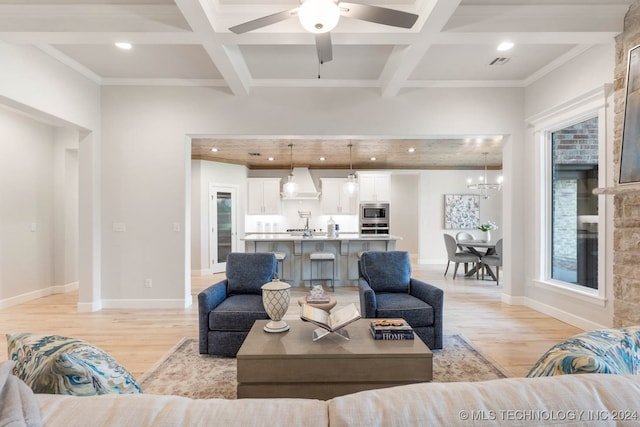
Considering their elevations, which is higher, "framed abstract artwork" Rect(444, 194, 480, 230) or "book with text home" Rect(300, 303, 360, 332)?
"framed abstract artwork" Rect(444, 194, 480, 230)

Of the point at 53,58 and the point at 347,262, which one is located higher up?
the point at 53,58

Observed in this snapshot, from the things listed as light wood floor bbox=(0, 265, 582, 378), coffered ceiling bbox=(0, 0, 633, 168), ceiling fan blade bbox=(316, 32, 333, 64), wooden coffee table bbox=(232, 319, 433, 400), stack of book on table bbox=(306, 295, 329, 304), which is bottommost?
light wood floor bbox=(0, 265, 582, 378)

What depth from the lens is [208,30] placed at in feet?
9.73

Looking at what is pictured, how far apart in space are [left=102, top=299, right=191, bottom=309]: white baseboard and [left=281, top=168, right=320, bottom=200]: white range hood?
15.2ft

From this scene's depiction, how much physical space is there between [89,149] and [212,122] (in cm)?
167

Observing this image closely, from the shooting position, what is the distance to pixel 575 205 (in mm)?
4121

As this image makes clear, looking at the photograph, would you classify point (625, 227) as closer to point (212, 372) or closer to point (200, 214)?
point (212, 372)

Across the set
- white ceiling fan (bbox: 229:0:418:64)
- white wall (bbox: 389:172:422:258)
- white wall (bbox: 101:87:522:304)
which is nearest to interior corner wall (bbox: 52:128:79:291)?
white wall (bbox: 101:87:522:304)

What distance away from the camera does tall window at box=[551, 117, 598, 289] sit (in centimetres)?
384

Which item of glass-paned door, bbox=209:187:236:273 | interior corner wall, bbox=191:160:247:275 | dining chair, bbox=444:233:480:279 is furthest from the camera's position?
glass-paned door, bbox=209:187:236:273

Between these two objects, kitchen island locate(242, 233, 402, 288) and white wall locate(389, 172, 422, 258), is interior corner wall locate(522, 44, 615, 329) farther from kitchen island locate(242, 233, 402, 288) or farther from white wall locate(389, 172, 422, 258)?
white wall locate(389, 172, 422, 258)

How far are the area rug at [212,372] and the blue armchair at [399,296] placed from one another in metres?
0.27

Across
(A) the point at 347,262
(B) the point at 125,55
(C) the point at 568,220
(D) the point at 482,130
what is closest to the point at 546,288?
(C) the point at 568,220

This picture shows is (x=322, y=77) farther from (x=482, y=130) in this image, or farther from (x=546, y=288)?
(x=546, y=288)
